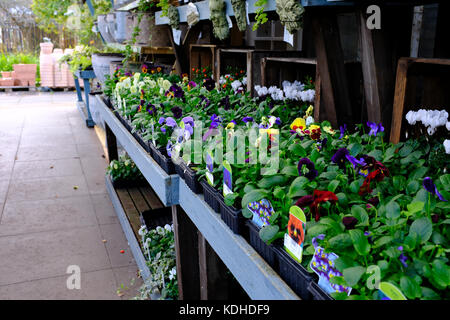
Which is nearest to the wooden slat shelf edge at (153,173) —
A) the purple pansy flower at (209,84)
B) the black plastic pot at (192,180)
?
the black plastic pot at (192,180)

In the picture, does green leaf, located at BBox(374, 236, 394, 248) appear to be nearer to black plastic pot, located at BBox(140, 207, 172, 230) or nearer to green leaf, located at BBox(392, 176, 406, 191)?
green leaf, located at BBox(392, 176, 406, 191)

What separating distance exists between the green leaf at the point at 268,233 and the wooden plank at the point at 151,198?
2.17 m

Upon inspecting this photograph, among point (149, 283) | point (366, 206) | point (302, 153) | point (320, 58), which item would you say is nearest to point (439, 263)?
point (366, 206)

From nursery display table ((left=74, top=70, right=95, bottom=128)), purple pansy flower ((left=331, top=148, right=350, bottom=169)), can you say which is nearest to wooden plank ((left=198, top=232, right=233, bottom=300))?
purple pansy flower ((left=331, top=148, right=350, bottom=169))

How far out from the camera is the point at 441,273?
75 cm

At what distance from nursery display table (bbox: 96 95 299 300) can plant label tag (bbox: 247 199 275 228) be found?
84 mm

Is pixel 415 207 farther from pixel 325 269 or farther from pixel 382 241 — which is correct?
pixel 325 269

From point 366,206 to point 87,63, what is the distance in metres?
5.72

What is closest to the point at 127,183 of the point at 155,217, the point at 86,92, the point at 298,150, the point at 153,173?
the point at 155,217

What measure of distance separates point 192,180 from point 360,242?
0.87 meters

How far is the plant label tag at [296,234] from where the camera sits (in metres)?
0.95

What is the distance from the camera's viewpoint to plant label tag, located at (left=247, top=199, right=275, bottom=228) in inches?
44.9

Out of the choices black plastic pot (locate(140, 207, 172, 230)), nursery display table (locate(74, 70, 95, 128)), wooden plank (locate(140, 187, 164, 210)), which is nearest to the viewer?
Answer: black plastic pot (locate(140, 207, 172, 230))
